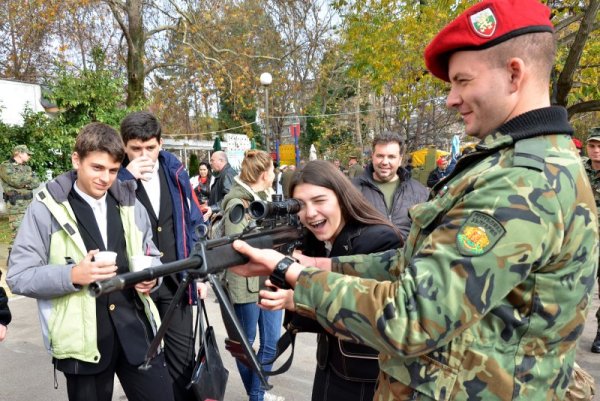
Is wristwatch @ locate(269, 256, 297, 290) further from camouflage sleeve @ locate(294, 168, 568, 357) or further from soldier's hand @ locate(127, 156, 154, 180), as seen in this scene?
soldier's hand @ locate(127, 156, 154, 180)

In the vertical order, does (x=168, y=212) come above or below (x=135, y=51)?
below

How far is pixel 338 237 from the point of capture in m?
2.31

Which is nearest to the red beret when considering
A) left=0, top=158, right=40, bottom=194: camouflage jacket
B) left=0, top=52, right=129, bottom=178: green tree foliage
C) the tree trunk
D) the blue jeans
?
the blue jeans

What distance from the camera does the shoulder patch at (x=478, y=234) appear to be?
1077 mm

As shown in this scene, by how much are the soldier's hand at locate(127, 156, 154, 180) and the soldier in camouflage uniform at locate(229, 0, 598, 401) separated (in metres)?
1.98

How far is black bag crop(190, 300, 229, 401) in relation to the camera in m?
2.66

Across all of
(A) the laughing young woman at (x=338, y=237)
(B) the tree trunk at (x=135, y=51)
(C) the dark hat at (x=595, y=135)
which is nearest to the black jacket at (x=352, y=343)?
(A) the laughing young woman at (x=338, y=237)

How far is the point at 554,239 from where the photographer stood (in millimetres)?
1108

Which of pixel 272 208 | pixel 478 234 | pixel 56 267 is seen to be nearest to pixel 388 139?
pixel 272 208

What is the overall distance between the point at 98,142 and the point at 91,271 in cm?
74

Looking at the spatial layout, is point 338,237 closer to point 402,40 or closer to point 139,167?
point 139,167

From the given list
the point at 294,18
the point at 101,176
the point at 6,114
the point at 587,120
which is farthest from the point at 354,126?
the point at 101,176

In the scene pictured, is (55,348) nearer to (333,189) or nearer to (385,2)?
(333,189)

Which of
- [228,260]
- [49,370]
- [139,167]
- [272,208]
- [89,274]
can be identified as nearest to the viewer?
[228,260]
